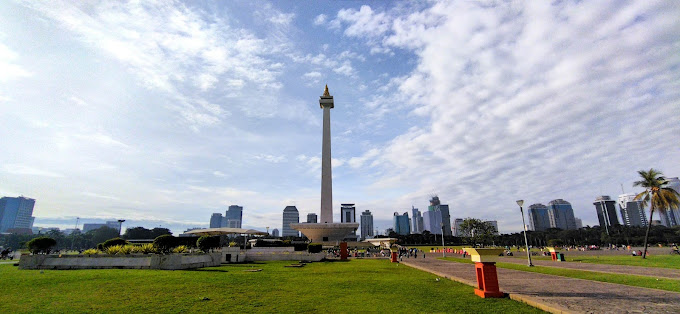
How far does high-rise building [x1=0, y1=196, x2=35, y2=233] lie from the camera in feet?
598

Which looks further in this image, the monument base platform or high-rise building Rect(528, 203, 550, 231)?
high-rise building Rect(528, 203, 550, 231)

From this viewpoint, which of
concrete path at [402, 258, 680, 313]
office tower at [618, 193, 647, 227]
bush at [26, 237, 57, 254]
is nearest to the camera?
concrete path at [402, 258, 680, 313]

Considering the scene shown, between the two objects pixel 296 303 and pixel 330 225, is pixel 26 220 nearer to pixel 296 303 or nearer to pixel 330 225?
pixel 330 225

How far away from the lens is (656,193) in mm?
29766

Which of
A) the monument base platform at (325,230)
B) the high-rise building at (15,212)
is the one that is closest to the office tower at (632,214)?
the monument base platform at (325,230)

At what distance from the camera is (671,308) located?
685 cm

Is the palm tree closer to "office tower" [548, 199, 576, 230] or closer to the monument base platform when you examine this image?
the monument base platform

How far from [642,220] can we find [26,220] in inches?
13488

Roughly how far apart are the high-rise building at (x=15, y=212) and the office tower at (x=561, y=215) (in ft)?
988

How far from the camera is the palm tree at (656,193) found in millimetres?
29047

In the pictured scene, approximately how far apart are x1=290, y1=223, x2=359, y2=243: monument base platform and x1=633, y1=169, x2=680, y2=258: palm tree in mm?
44494

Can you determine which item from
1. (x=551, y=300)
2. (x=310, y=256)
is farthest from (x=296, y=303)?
(x=310, y=256)

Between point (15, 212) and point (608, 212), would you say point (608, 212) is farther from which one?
point (15, 212)

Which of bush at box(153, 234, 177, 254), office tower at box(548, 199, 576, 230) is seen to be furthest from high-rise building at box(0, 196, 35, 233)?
office tower at box(548, 199, 576, 230)
